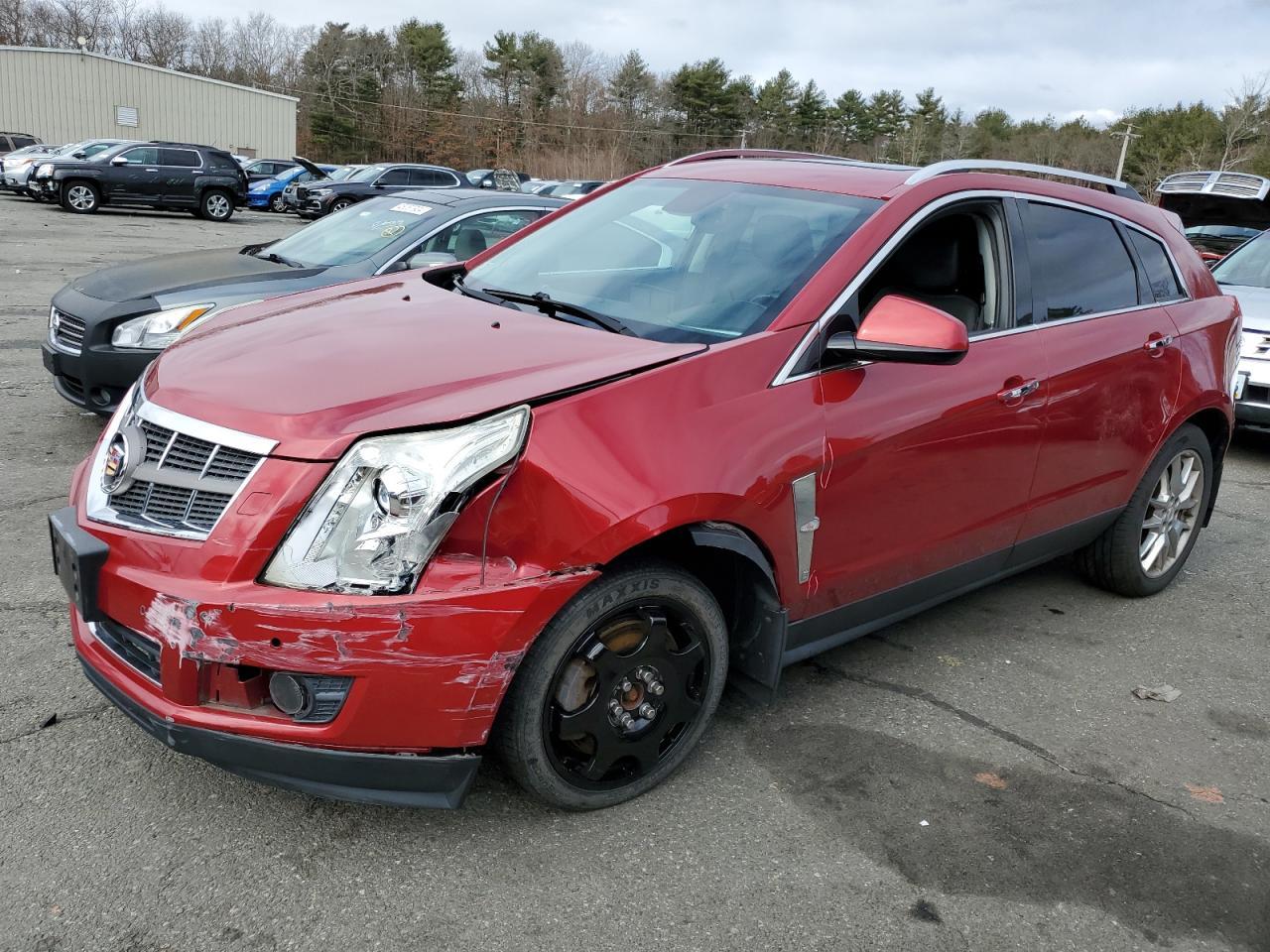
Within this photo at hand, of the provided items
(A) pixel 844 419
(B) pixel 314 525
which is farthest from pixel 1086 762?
(B) pixel 314 525

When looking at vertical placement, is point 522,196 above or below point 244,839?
above

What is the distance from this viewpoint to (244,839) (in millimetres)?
2633

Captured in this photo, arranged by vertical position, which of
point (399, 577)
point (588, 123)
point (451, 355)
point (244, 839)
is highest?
point (588, 123)

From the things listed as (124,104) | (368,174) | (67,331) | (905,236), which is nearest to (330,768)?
(905,236)

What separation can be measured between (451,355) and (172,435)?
706mm

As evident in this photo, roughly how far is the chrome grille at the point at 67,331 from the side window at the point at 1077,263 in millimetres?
4777

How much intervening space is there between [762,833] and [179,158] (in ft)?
89.7

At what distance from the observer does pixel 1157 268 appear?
14.5ft

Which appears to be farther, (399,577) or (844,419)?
(844,419)

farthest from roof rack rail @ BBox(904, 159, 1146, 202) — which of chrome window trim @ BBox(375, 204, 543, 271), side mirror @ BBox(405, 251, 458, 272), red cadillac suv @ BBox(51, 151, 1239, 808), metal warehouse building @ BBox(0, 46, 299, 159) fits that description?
metal warehouse building @ BBox(0, 46, 299, 159)

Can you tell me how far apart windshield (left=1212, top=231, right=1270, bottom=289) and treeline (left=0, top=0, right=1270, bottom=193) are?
6092 centimetres

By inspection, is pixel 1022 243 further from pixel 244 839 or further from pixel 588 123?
pixel 588 123

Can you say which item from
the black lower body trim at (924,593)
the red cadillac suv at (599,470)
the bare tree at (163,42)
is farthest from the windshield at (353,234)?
the bare tree at (163,42)

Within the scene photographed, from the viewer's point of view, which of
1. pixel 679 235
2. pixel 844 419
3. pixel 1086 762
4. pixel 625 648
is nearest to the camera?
pixel 625 648
